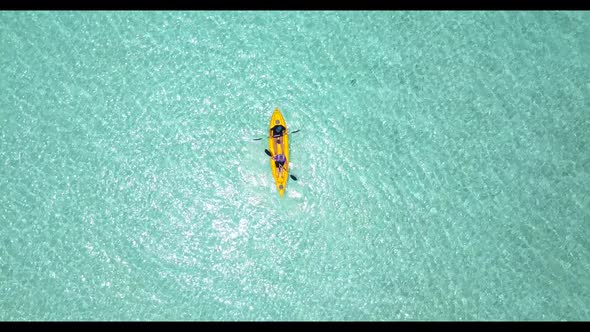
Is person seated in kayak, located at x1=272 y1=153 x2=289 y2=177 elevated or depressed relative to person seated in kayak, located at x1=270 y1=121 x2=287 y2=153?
depressed

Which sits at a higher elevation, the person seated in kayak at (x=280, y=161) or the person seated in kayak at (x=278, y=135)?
the person seated in kayak at (x=278, y=135)

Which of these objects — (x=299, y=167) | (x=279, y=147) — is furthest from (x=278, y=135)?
(x=299, y=167)

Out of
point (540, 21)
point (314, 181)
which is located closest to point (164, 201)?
point (314, 181)

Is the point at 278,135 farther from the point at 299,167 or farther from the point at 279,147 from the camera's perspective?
the point at 299,167
